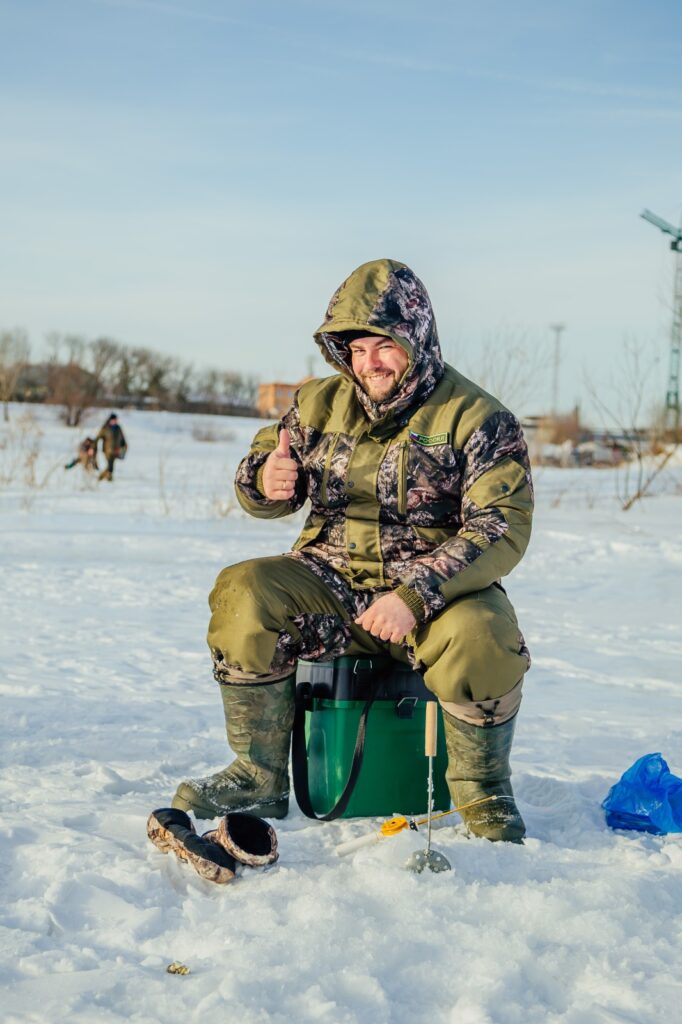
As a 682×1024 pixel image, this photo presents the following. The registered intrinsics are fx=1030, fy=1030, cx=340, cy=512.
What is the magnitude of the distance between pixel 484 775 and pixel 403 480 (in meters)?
0.77

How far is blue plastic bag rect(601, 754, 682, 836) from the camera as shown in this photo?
266cm

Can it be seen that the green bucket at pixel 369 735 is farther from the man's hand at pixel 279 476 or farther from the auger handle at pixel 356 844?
the man's hand at pixel 279 476

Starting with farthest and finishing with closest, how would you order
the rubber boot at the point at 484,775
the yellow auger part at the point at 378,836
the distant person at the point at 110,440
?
the distant person at the point at 110,440 → the rubber boot at the point at 484,775 → the yellow auger part at the point at 378,836

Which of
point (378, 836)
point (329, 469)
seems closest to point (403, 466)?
point (329, 469)

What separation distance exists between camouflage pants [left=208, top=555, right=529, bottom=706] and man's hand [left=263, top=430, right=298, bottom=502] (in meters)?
0.17

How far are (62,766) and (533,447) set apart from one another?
17.2m

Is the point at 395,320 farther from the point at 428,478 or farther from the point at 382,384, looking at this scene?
the point at 428,478

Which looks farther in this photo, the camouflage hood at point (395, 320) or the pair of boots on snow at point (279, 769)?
the camouflage hood at point (395, 320)

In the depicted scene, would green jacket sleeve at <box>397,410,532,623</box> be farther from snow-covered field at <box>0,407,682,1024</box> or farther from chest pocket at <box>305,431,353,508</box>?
snow-covered field at <box>0,407,682,1024</box>

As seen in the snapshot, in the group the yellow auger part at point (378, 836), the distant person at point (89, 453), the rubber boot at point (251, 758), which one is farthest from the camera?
the distant person at point (89, 453)

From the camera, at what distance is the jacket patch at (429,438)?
2.65 meters

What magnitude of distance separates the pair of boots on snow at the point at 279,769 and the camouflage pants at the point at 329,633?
69 millimetres

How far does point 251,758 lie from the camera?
265 cm

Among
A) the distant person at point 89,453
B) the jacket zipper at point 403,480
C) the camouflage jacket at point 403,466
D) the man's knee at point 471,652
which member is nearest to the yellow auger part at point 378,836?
the man's knee at point 471,652
